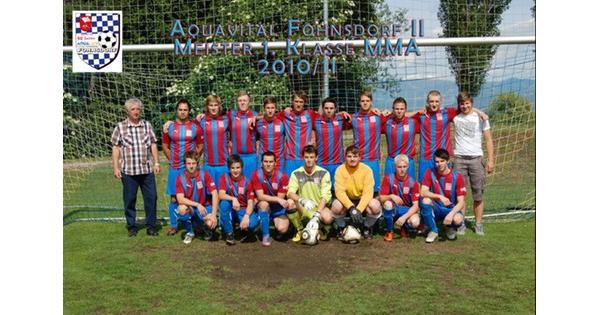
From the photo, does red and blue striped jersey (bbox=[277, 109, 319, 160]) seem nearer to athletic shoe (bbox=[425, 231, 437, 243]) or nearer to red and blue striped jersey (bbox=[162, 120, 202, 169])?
red and blue striped jersey (bbox=[162, 120, 202, 169])

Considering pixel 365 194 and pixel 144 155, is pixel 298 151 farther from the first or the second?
pixel 144 155

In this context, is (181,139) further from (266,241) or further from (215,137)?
(266,241)

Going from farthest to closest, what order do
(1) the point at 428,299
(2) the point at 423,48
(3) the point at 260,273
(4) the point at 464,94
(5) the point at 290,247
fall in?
(2) the point at 423,48 → (4) the point at 464,94 → (5) the point at 290,247 → (3) the point at 260,273 → (1) the point at 428,299

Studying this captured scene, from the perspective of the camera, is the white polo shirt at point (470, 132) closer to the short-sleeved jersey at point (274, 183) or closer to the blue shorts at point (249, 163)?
the short-sleeved jersey at point (274, 183)

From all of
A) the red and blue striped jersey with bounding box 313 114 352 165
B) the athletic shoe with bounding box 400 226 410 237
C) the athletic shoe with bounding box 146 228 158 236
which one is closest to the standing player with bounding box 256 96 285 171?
the red and blue striped jersey with bounding box 313 114 352 165

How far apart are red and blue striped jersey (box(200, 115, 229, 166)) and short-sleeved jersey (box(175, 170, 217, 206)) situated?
307 mm

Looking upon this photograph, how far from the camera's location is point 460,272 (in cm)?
530

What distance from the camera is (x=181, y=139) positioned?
21.5ft

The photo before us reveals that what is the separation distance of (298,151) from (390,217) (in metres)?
1.29

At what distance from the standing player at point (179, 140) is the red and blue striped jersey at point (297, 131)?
3.41ft

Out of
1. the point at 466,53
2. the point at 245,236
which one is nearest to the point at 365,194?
the point at 245,236

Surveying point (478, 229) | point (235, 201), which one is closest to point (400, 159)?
point (478, 229)

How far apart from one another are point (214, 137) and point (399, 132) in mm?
2123

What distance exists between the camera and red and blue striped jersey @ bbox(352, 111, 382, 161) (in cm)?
653
